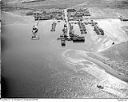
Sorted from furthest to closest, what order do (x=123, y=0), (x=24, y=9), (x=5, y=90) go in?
(x=123, y=0) → (x=24, y=9) → (x=5, y=90)

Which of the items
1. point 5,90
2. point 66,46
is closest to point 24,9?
point 66,46

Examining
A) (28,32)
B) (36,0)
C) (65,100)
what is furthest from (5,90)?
(36,0)

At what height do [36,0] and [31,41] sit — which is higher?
[36,0]

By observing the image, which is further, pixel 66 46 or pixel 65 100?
pixel 66 46

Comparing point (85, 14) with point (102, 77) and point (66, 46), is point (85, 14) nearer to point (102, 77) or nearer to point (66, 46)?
point (66, 46)

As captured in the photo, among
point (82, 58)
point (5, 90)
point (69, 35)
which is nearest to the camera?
point (5, 90)

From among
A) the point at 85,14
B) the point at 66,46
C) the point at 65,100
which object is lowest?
the point at 65,100
